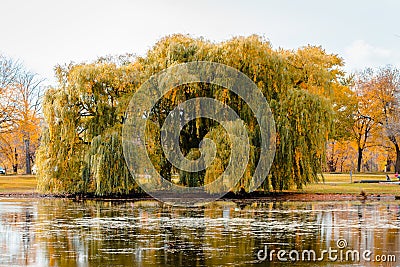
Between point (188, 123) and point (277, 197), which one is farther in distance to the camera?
point (188, 123)

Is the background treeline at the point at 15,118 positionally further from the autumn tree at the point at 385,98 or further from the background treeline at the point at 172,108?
the autumn tree at the point at 385,98

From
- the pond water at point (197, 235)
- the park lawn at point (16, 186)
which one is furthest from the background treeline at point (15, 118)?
the pond water at point (197, 235)

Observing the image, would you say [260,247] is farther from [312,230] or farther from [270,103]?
[270,103]

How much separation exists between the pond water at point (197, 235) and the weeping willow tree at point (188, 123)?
5.62m

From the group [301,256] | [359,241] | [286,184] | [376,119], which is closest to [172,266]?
[301,256]

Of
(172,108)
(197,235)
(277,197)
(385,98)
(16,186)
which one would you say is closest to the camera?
(197,235)

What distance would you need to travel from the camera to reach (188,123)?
3453 cm

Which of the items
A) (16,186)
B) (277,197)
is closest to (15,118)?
(16,186)

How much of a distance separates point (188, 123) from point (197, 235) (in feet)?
58.1

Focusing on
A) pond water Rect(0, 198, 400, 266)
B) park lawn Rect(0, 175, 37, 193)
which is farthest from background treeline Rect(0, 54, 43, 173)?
pond water Rect(0, 198, 400, 266)

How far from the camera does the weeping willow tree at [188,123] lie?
32.6 m

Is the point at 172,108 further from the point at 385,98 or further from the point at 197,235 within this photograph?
the point at 385,98

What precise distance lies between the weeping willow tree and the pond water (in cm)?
562

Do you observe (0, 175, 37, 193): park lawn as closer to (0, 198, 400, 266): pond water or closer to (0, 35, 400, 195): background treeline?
(0, 35, 400, 195): background treeline
